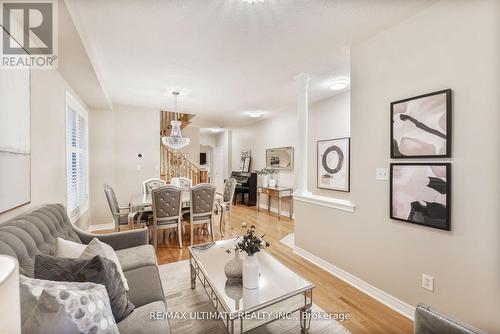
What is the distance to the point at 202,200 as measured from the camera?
3.60m

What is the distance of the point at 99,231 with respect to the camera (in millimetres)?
4352

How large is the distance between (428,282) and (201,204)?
2.91m

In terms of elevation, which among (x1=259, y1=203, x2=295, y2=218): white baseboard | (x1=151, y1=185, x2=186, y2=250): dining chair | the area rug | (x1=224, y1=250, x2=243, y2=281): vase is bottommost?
the area rug

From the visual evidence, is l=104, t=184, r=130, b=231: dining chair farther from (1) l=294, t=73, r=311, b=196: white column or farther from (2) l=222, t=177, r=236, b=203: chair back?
(1) l=294, t=73, r=311, b=196: white column

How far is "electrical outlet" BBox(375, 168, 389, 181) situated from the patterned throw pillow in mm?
2305

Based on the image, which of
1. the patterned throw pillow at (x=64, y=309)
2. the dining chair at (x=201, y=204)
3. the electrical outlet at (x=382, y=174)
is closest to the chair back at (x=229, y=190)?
the dining chair at (x=201, y=204)

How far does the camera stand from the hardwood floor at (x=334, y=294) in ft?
5.97

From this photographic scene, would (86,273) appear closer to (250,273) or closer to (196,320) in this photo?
(250,273)

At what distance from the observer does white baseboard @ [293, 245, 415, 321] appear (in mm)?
1947

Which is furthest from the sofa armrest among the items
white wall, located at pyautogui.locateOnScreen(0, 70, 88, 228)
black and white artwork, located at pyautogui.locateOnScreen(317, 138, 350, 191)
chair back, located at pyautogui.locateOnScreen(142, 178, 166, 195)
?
black and white artwork, located at pyautogui.locateOnScreen(317, 138, 350, 191)

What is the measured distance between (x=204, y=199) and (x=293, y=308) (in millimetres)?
2317

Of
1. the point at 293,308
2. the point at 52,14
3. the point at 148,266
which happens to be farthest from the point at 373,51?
the point at 148,266

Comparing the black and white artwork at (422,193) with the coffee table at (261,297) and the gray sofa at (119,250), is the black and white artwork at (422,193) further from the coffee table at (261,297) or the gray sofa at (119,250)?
the gray sofa at (119,250)

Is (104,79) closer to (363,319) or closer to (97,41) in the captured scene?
(97,41)
